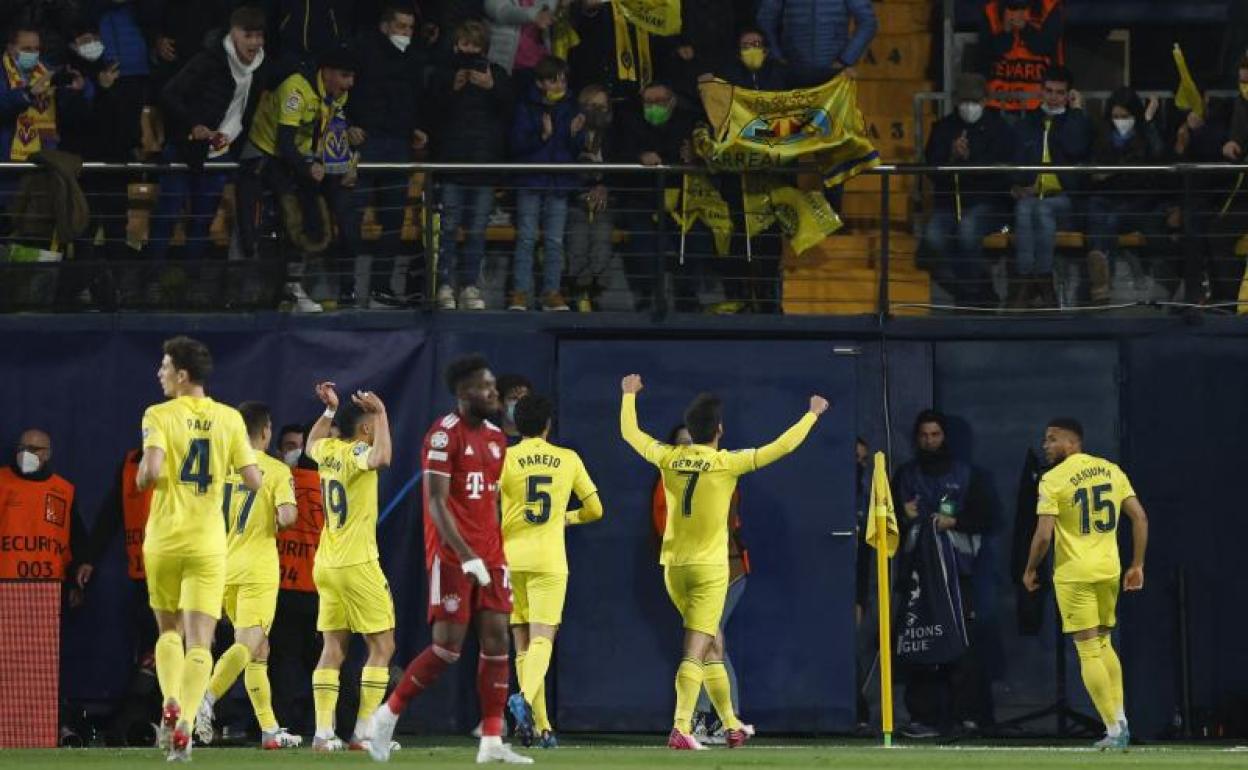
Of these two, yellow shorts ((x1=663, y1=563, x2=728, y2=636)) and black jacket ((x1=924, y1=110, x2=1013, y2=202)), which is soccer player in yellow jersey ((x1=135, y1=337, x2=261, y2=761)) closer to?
yellow shorts ((x1=663, y1=563, x2=728, y2=636))

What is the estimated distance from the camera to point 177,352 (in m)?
14.6

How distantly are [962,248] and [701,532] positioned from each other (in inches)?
160

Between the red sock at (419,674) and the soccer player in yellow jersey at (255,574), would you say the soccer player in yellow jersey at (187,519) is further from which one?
the soccer player in yellow jersey at (255,574)

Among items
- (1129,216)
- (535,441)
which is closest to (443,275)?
(535,441)

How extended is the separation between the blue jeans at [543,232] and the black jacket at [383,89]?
48.6 inches

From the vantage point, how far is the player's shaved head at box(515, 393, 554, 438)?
17844 millimetres

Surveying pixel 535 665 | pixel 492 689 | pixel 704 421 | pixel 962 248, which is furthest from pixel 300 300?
pixel 492 689

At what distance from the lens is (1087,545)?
727 inches

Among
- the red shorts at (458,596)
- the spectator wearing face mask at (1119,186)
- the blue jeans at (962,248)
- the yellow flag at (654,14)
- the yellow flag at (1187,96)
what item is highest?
the yellow flag at (654,14)

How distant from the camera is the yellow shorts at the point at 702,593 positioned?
688 inches

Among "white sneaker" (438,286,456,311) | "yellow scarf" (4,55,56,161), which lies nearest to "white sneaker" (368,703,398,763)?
"white sneaker" (438,286,456,311)

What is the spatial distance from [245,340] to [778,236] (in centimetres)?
414

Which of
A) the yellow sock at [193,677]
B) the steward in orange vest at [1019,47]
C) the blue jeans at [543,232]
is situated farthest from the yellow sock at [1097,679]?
the yellow sock at [193,677]

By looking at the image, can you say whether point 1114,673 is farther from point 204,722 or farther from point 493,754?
point 204,722
